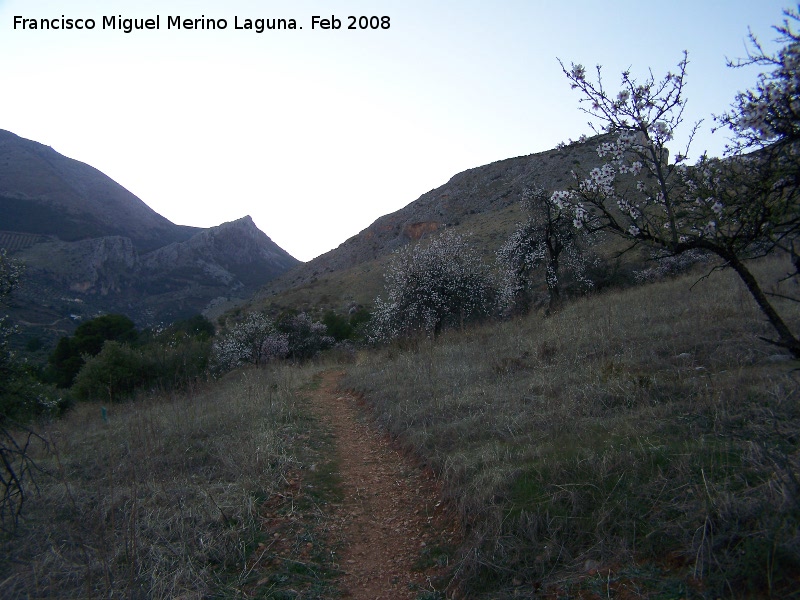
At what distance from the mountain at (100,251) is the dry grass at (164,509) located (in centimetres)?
2776

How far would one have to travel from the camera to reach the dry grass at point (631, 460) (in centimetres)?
342

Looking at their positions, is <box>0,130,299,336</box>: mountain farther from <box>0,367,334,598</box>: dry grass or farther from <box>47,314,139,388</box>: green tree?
<box>0,367,334,598</box>: dry grass

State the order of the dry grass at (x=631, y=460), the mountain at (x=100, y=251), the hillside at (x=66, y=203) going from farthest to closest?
1. the hillside at (x=66, y=203)
2. the mountain at (x=100, y=251)
3. the dry grass at (x=631, y=460)

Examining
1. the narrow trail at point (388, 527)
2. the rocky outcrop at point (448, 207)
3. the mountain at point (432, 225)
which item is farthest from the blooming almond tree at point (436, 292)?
the rocky outcrop at point (448, 207)

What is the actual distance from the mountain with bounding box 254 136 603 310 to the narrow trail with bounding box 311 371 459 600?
98.0ft

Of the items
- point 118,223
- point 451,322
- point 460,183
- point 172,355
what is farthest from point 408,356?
point 118,223

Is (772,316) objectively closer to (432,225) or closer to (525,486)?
(525,486)

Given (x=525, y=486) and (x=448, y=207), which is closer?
(x=525, y=486)

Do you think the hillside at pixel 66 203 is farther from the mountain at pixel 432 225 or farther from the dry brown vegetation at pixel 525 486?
the dry brown vegetation at pixel 525 486

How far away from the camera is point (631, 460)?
455 centimetres

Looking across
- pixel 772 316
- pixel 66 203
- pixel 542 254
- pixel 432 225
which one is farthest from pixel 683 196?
pixel 66 203

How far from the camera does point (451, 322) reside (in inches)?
813

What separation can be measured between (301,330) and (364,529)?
2285 centimetres

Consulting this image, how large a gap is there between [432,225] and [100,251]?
1498 inches
